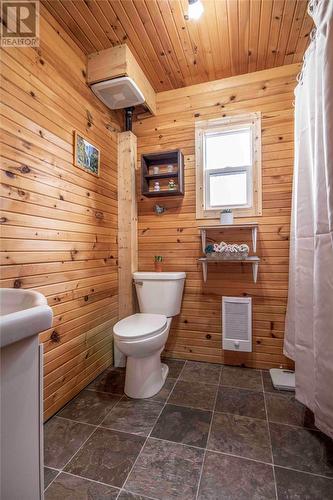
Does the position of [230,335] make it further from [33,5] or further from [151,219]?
[33,5]

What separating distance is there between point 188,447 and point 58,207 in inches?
59.9

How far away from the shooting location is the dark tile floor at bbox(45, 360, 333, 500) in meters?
1.00

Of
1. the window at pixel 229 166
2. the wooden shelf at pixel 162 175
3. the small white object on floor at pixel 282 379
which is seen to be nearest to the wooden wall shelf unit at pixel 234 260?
the window at pixel 229 166

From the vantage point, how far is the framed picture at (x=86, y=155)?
1.64 metres

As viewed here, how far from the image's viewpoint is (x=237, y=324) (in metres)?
1.93

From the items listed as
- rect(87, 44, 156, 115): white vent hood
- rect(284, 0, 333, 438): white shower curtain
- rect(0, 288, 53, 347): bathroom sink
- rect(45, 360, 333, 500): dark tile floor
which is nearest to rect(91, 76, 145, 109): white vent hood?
rect(87, 44, 156, 115): white vent hood

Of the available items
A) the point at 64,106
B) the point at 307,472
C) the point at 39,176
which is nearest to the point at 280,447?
the point at 307,472

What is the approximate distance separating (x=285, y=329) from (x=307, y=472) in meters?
0.87

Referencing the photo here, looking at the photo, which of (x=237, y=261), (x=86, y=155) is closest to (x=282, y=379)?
(x=237, y=261)

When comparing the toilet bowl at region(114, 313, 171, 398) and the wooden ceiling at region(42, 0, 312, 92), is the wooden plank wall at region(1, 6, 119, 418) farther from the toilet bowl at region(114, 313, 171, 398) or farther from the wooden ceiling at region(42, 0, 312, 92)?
the toilet bowl at region(114, 313, 171, 398)

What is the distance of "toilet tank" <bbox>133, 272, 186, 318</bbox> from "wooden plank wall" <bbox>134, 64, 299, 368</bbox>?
22 centimetres

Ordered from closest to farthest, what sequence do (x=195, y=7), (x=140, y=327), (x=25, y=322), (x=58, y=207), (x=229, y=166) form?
(x=25, y=322)
(x=195, y=7)
(x=58, y=207)
(x=140, y=327)
(x=229, y=166)

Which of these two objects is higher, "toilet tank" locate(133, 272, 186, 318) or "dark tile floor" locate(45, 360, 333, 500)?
"toilet tank" locate(133, 272, 186, 318)

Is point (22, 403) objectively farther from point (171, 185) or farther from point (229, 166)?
point (229, 166)
